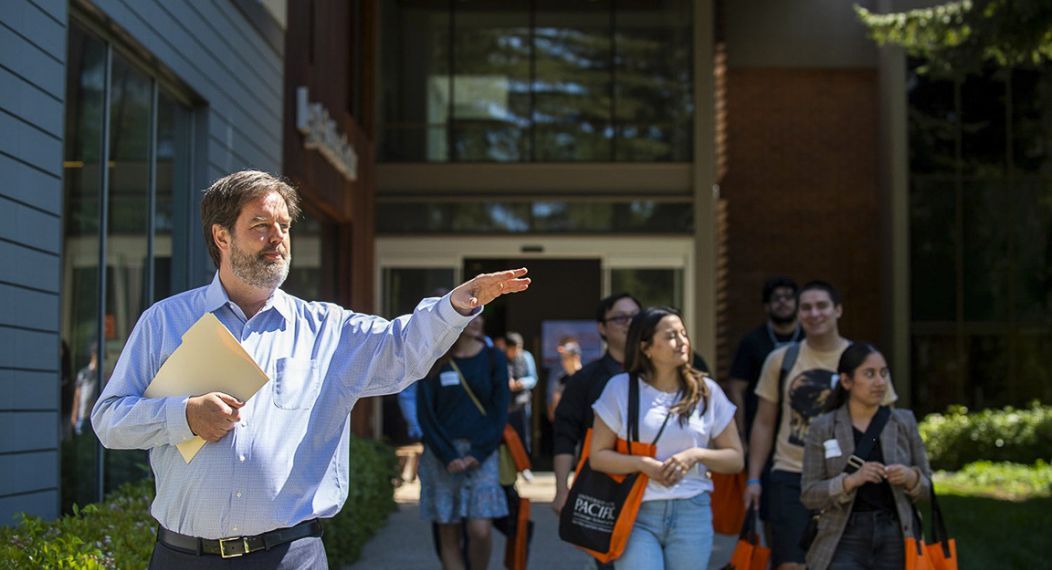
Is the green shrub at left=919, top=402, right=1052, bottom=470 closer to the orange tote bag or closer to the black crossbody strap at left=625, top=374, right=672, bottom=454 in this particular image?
the orange tote bag

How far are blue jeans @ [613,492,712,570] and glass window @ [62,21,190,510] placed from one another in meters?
3.44

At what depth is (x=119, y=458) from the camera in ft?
27.5

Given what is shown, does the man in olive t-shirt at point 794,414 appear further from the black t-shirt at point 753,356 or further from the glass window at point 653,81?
the glass window at point 653,81

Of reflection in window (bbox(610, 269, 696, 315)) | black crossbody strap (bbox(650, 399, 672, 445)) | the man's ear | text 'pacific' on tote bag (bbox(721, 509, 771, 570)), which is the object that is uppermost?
reflection in window (bbox(610, 269, 696, 315))

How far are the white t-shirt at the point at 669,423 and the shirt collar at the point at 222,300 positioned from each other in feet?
8.22

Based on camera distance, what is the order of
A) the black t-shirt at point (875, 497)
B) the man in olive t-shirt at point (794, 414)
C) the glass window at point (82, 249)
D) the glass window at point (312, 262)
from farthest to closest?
the glass window at point (312, 262) < the glass window at point (82, 249) < the man in olive t-shirt at point (794, 414) < the black t-shirt at point (875, 497)

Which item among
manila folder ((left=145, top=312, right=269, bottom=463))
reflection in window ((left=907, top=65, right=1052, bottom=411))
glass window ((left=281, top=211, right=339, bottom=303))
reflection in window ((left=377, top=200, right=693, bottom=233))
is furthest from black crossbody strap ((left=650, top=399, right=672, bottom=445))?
reflection in window ((left=907, top=65, right=1052, bottom=411))

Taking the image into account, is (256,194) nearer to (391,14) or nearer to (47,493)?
(47,493)

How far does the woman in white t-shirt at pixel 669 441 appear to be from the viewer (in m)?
5.89

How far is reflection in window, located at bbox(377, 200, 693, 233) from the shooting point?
1941 centimetres

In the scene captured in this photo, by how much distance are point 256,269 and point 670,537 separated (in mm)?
2828

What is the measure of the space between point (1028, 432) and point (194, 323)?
714 inches

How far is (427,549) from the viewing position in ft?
35.9

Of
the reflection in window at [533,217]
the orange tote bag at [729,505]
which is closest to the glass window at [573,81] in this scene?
the reflection in window at [533,217]
